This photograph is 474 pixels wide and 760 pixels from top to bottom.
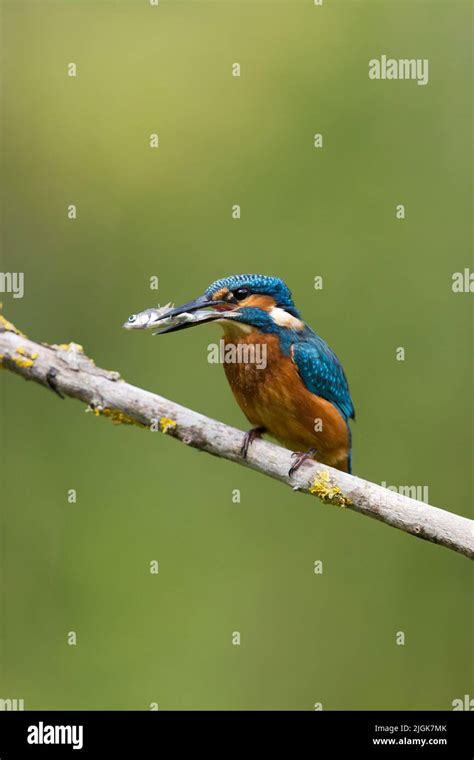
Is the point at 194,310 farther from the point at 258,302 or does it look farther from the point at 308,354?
the point at 308,354

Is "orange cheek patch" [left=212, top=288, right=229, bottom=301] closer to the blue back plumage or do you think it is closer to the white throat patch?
the blue back plumage

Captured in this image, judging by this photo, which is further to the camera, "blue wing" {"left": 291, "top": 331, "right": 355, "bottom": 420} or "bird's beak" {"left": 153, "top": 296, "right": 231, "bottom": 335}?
"blue wing" {"left": 291, "top": 331, "right": 355, "bottom": 420}

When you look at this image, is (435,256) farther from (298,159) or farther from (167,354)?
(167,354)

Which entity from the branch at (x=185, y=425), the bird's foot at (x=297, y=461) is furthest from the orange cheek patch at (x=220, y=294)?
the bird's foot at (x=297, y=461)

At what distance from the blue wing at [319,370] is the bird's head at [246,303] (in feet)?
0.39

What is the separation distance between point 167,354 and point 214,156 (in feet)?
5.46

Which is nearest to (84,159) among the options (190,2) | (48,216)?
(48,216)

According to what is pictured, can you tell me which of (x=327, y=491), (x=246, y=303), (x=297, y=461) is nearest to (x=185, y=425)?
(x=297, y=461)

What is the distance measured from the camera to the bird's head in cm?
397

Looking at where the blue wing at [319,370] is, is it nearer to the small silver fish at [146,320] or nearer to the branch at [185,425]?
the branch at [185,425]

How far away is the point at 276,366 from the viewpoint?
13.5 ft

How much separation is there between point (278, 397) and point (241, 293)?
50 centimetres

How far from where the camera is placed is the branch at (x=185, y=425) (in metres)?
3.33

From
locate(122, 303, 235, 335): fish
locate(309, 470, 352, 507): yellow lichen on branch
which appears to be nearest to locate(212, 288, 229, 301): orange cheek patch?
locate(122, 303, 235, 335): fish
